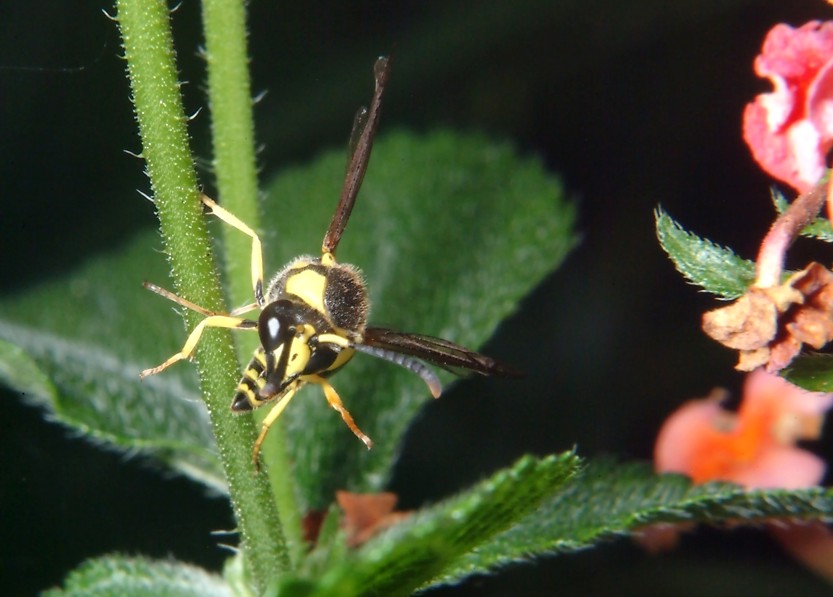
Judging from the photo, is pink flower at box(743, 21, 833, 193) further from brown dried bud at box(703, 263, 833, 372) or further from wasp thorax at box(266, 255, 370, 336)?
wasp thorax at box(266, 255, 370, 336)

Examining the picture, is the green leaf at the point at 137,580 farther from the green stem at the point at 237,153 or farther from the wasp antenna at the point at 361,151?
the wasp antenna at the point at 361,151

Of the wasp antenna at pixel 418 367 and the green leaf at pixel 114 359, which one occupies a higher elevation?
the green leaf at pixel 114 359

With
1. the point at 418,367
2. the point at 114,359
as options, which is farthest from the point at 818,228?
the point at 114,359

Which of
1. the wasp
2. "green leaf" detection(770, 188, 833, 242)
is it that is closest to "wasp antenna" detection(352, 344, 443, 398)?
the wasp

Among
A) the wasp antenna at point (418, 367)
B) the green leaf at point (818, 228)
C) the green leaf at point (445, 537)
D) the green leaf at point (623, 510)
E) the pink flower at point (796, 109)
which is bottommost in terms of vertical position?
the green leaf at point (623, 510)

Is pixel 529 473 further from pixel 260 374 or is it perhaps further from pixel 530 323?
pixel 530 323

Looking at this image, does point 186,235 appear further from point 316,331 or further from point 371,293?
point 371,293

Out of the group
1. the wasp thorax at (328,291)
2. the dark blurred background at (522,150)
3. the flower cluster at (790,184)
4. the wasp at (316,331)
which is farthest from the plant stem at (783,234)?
the dark blurred background at (522,150)

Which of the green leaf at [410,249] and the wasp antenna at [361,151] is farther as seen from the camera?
the green leaf at [410,249]
